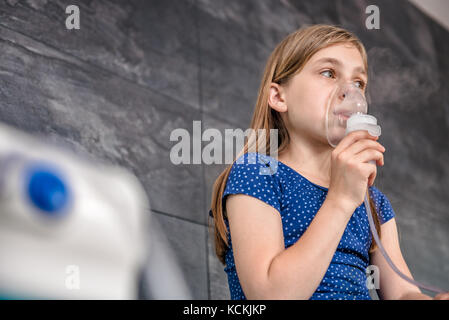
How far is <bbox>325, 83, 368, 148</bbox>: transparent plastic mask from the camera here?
2.92 feet

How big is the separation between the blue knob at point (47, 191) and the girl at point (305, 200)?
13.3 inches

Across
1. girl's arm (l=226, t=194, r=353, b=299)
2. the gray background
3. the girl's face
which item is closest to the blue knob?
girl's arm (l=226, t=194, r=353, b=299)

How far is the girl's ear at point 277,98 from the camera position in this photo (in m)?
1.05

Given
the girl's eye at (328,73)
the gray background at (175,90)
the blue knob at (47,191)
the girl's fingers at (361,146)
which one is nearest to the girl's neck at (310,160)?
the girl's eye at (328,73)

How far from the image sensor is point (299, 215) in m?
0.89

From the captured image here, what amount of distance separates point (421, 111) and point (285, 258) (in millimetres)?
1714

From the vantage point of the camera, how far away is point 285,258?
0.72 m

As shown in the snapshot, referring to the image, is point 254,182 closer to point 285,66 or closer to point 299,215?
point 299,215

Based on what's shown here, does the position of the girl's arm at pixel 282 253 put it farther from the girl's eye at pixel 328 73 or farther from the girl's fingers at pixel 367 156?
the girl's eye at pixel 328 73

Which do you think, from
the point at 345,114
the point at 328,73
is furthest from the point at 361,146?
the point at 328,73

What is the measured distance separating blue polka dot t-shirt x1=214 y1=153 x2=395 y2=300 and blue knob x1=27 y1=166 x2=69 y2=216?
430 mm

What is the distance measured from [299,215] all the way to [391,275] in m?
0.19

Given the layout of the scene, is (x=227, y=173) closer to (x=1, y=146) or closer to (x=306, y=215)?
(x=306, y=215)
